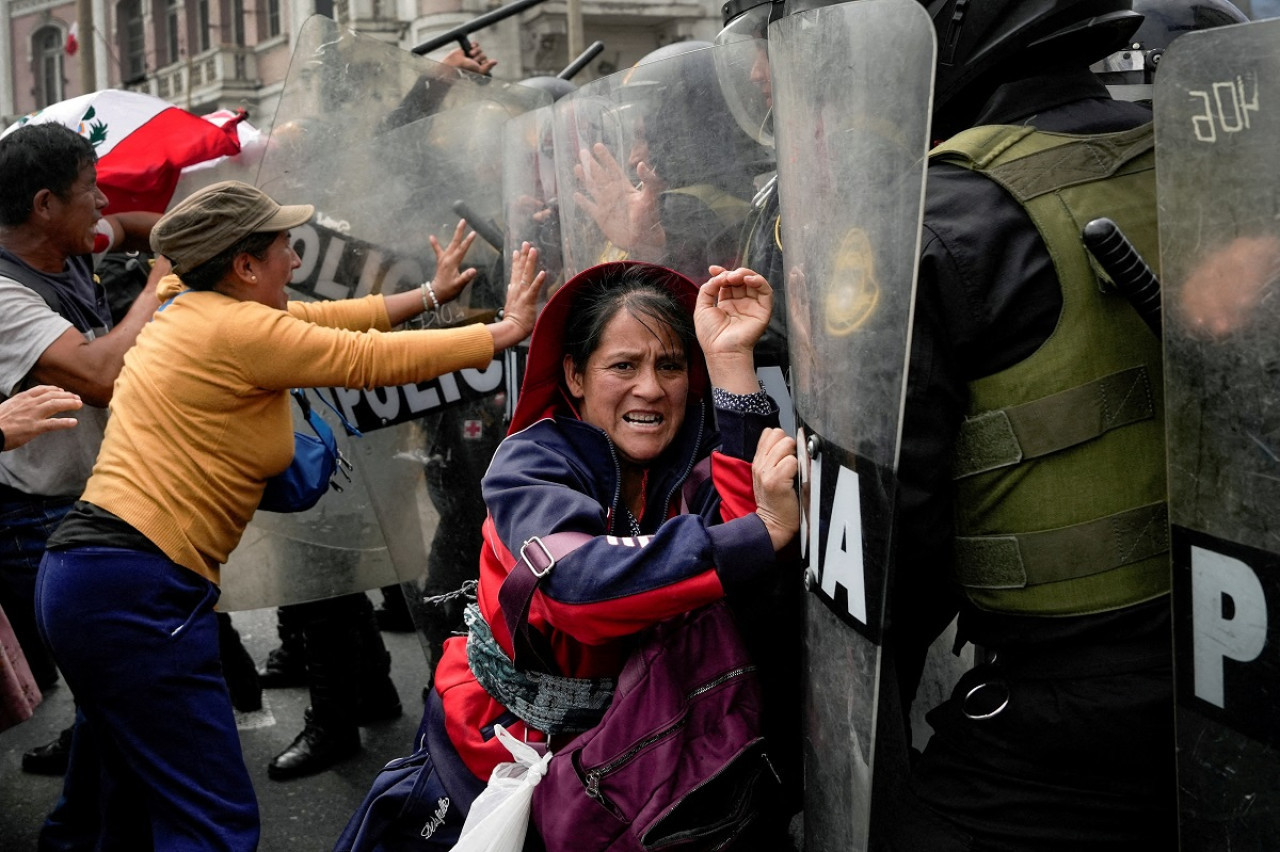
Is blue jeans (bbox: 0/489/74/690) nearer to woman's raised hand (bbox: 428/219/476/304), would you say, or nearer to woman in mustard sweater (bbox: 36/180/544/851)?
woman in mustard sweater (bbox: 36/180/544/851)

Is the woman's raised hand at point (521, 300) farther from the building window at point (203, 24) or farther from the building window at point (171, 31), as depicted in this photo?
the building window at point (171, 31)

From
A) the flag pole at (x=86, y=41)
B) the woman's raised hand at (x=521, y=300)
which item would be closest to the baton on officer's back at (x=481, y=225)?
the woman's raised hand at (x=521, y=300)

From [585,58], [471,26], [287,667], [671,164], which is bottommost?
[287,667]

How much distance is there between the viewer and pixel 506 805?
1.85 metres

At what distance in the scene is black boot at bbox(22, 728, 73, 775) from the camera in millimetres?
4023

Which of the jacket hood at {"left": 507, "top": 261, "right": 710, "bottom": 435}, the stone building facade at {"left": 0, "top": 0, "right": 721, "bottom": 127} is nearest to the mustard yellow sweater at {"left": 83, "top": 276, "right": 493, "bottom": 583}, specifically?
the jacket hood at {"left": 507, "top": 261, "right": 710, "bottom": 435}

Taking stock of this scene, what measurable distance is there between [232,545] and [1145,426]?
2.13m

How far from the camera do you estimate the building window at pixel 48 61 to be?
34.1 m

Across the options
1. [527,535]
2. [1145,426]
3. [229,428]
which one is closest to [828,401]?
[1145,426]

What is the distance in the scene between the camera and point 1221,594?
4.28 feet

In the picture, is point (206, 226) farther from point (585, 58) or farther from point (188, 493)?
point (585, 58)

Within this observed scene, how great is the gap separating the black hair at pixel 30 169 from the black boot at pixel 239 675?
65.8 inches

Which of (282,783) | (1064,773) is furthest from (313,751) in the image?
(1064,773)

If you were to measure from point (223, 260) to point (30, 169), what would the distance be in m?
0.84
